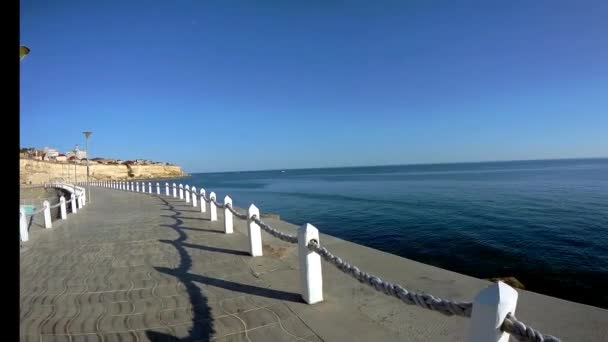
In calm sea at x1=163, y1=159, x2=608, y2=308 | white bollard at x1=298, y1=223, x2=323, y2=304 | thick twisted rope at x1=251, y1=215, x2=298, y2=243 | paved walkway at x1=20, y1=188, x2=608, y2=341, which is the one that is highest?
thick twisted rope at x1=251, y1=215, x2=298, y2=243

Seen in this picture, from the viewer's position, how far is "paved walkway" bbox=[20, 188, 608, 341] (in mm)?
3826

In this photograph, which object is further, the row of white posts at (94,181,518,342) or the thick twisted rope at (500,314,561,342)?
the row of white posts at (94,181,518,342)

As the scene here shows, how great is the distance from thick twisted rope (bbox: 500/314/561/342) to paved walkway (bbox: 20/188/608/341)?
5.34 feet

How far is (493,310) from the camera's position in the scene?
227 cm

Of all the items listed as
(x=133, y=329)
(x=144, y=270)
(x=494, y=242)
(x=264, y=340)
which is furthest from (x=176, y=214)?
(x=494, y=242)

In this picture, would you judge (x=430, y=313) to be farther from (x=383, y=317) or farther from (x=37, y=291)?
(x=37, y=291)

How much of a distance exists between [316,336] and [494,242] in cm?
1174

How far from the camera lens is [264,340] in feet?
12.0

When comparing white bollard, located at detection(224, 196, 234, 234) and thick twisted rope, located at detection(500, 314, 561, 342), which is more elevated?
thick twisted rope, located at detection(500, 314, 561, 342)

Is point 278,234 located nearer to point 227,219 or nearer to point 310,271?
point 310,271

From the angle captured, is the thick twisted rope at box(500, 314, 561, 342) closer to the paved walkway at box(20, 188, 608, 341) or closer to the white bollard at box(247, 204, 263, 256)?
the paved walkway at box(20, 188, 608, 341)

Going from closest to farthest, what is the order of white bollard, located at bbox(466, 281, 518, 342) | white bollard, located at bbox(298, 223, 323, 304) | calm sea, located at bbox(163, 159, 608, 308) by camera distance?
1. white bollard, located at bbox(466, 281, 518, 342)
2. white bollard, located at bbox(298, 223, 323, 304)
3. calm sea, located at bbox(163, 159, 608, 308)

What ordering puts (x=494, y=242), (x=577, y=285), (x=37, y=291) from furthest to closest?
(x=494, y=242) < (x=577, y=285) < (x=37, y=291)

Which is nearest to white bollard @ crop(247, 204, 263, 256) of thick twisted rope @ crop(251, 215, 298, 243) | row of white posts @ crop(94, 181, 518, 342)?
row of white posts @ crop(94, 181, 518, 342)
